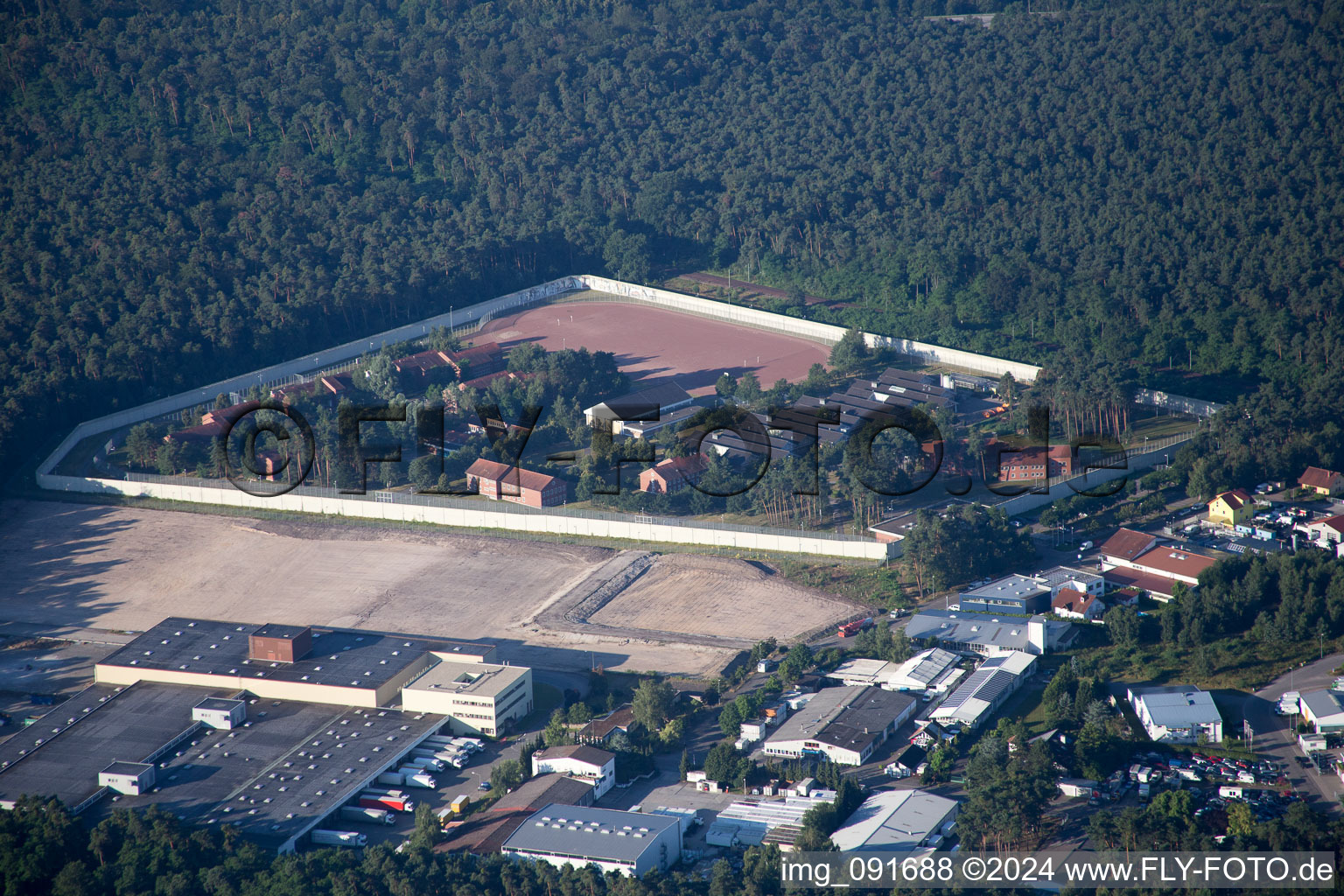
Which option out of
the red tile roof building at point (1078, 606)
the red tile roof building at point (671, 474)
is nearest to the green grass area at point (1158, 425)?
the red tile roof building at point (1078, 606)

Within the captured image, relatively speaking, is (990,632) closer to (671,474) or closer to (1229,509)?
(1229,509)

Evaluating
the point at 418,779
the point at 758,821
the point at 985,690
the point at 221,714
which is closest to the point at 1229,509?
the point at 985,690

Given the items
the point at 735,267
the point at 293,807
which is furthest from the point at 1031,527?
the point at 735,267

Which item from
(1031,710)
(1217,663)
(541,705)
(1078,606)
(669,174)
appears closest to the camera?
(1031,710)

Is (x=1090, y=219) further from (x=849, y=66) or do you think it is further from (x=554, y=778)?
(x=554, y=778)

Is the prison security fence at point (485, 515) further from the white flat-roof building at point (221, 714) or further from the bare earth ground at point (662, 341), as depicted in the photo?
the bare earth ground at point (662, 341)

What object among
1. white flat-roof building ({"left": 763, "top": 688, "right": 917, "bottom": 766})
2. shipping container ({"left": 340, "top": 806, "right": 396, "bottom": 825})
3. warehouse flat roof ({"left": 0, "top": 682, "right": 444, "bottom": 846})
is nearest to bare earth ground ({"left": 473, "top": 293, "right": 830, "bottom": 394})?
white flat-roof building ({"left": 763, "top": 688, "right": 917, "bottom": 766})

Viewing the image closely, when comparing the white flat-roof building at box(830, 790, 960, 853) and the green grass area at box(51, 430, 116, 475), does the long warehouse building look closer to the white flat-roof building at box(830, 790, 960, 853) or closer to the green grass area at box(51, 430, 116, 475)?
the white flat-roof building at box(830, 790, 960, 853)
